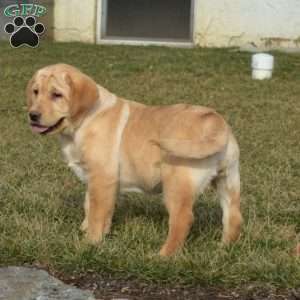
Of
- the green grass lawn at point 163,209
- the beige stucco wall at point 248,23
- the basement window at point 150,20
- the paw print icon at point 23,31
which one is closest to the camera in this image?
the green grass lawn at point 163,209

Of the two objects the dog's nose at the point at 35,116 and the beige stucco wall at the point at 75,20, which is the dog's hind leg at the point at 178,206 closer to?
the dog's nose at the point at 35,116

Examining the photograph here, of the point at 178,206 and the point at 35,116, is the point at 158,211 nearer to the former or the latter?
the point at 178,206

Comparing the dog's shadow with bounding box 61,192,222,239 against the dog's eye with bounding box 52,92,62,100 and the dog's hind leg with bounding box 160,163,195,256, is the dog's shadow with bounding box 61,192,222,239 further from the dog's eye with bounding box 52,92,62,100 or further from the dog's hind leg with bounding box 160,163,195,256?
the dog's eye with bounding box 52,92,62,100

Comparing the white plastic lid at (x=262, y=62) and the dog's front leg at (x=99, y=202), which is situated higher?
the white plastic lid at (x=262, y=62)

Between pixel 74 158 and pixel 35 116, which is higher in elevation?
pixel 35 116

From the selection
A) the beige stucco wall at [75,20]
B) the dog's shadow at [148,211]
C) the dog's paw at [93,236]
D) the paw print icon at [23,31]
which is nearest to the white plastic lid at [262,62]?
the paw print icon at [23,31]

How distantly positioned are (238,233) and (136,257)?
0.62m

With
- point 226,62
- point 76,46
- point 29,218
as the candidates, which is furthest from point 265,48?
point 29,218

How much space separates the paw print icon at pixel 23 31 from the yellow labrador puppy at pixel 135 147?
30.8 feet

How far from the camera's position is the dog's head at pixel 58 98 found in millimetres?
3723

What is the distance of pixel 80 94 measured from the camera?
375cm

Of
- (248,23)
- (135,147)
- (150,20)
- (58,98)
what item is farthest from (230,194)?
(150,20)

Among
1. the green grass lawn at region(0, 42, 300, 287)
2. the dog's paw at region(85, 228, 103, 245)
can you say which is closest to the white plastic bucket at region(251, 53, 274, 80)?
the green grass lawn at region(0, 42, 300, 287)

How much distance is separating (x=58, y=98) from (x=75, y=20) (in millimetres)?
11004
